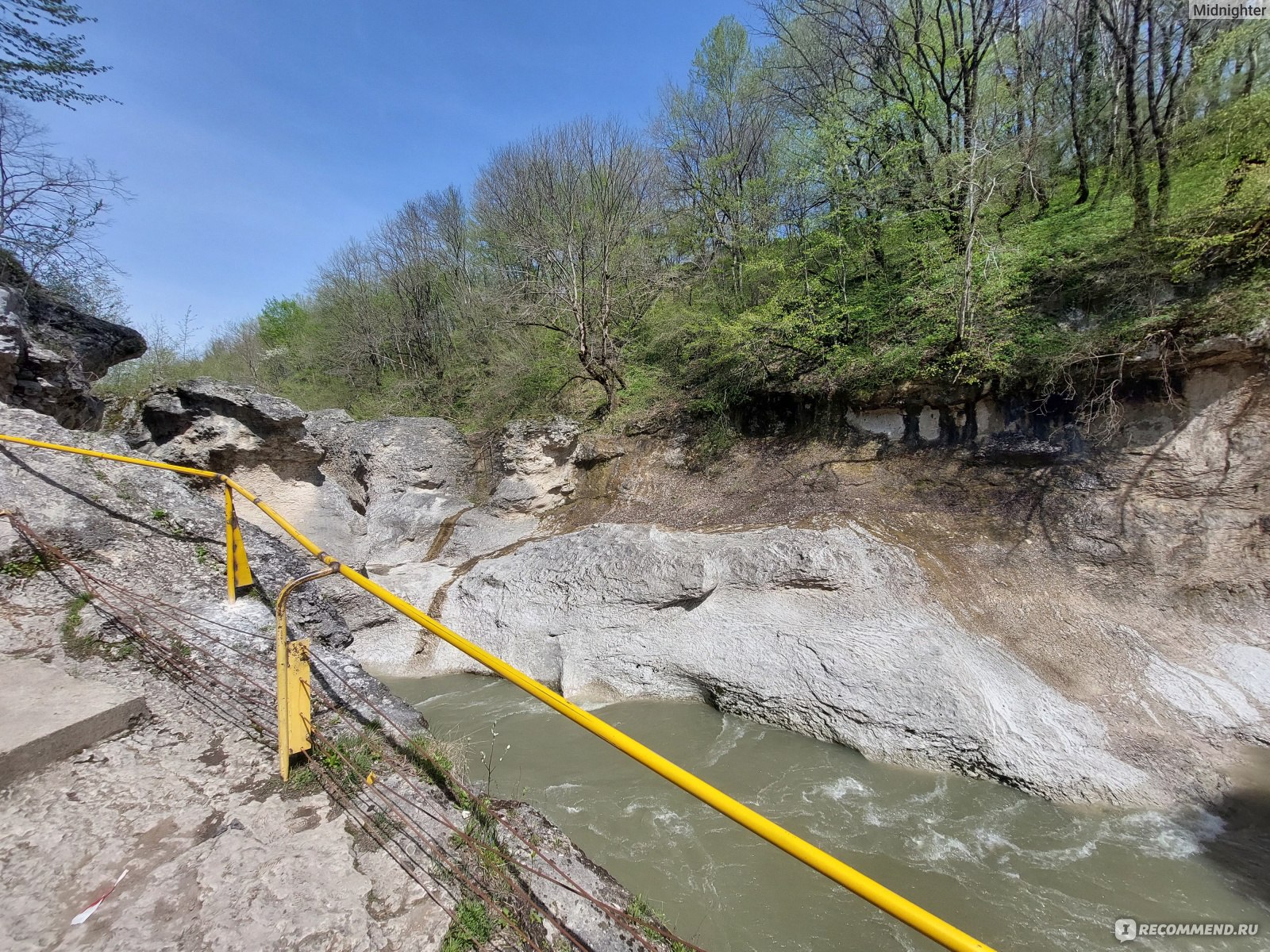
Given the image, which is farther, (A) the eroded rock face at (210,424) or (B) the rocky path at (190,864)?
(A) the eroded rock face at (210,424)

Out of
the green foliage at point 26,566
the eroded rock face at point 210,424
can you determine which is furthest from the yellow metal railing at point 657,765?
the eroded rock face at point 210,424

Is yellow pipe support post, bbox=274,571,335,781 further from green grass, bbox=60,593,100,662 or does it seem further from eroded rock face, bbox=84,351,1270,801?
eroded rock face, bbox=84,351,1270,801

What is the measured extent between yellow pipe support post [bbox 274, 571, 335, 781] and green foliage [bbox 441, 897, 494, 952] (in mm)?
1296

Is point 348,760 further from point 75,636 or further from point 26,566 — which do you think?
point 26,566

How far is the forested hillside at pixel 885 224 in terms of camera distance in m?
7.67

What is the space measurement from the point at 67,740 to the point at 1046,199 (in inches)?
667

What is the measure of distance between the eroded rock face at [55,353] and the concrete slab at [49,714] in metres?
6.43

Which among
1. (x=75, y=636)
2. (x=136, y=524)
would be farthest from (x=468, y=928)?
(x=136, y=524)

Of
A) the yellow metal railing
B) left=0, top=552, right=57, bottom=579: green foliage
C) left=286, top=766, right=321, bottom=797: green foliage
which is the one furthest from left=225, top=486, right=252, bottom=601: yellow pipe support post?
left=286, top=766, right=321, bottom=797: green foliage

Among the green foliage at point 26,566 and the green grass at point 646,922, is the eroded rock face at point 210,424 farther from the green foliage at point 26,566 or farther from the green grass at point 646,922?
the green grass at point 646,922

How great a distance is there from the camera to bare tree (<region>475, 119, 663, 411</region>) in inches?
526

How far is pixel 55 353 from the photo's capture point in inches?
303

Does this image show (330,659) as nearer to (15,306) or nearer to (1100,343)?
(15,306)

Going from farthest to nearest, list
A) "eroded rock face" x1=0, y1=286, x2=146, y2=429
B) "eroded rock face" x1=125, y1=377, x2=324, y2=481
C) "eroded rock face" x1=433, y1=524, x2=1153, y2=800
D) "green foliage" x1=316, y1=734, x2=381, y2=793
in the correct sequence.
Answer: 1. "eroded rock face" x1=125, y1=377, x2=324, y2=481
2. "eroded rock face" x1=0, y1=286, x2=146, y2=429
3. "eroded rock face" x1=433, y1=524, x2=1153, y2=800
4. "green foliage" x1=316, y1=734, x2=381, y2=793
